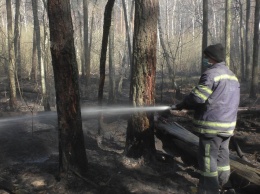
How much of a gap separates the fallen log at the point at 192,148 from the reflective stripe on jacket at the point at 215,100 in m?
0.92

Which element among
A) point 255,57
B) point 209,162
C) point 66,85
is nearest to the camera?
point 209,162

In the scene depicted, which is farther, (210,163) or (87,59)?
(87,59)

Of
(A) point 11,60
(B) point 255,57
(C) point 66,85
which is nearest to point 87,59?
(A) point 11,60

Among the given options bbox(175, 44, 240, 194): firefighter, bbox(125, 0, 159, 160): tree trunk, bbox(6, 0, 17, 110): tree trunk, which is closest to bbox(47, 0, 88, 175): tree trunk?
bbox(125, 0, 159, 160): tree trunk

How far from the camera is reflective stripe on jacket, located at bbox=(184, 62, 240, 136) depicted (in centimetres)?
396

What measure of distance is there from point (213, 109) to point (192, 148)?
1.75m

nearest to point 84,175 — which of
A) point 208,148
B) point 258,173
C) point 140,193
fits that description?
point 140,193

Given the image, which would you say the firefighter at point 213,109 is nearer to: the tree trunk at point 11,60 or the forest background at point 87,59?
the forest background at point 87,59

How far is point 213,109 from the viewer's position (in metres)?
4.02

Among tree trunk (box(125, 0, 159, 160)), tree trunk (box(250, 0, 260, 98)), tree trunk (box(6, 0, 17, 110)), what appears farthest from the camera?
tree trunk (box(250, 0, 260, 98))

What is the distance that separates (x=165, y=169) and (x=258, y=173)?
1.64m

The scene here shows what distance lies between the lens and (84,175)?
455 centimetres

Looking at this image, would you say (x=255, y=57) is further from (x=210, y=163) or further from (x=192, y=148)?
(x=210, y=163)

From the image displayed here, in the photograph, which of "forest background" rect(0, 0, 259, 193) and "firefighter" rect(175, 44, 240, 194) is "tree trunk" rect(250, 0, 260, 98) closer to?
"forest background" rect(0, 0, 259, 193)
